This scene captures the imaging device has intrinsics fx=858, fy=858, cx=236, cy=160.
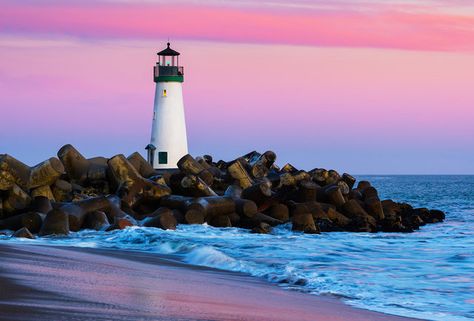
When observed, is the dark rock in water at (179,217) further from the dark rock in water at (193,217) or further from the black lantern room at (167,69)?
the black lantern room at (167,69)

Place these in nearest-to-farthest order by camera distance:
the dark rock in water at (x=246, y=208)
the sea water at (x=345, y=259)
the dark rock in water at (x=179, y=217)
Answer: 1. the sea water at (x=345, y=259)
2. the dark rock in water at (x=179, y=217)
3. the dark rock in water at (x=246, y=208)

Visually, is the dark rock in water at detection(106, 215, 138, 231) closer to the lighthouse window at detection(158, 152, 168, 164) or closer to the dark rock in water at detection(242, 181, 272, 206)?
the dark rock in water at detection(242, 181, 272, 206)

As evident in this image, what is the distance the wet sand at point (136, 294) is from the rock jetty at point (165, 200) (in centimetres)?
427

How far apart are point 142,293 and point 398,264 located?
5455mm

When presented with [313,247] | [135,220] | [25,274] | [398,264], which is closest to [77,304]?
[25,274]

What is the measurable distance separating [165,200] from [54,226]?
137 inches

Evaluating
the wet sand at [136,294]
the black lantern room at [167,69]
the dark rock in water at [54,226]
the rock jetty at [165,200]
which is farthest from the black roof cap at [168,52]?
the wet sand at [136,294]

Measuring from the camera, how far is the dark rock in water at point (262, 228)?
15.1m

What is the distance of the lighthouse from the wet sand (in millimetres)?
21906

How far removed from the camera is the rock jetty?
14.0 m

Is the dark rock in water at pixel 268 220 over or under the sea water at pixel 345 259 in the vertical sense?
over

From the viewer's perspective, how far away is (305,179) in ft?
62.0

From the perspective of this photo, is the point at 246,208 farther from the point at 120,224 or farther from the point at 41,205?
the point at 41,205

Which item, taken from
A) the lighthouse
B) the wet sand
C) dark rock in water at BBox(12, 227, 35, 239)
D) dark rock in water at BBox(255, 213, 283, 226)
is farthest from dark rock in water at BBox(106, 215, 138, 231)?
the lighthouse
